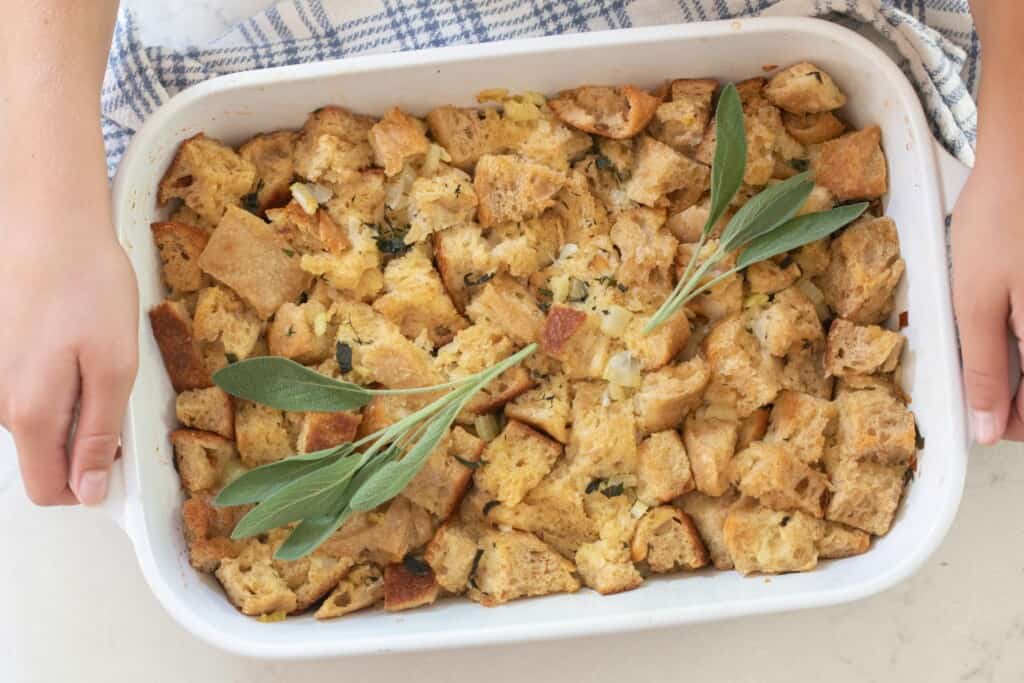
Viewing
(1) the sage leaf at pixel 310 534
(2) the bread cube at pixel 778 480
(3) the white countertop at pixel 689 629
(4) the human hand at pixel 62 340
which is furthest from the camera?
(3) the white countertop at pixel 689 629

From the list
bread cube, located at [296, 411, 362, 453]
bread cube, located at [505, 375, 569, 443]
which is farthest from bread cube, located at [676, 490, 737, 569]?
bread cube, located at [296, 411, 362, 453]

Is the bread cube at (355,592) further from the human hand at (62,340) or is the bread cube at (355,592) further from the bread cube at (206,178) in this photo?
the bread cube at (206,178)

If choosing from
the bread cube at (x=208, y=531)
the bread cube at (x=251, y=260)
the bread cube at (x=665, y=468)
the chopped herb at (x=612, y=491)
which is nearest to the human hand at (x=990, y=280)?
the bread cube at (x=665, y=468)

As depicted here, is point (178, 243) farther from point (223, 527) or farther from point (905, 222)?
point (905, 222)

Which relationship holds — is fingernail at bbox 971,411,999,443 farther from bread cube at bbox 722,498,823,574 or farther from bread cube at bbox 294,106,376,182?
bread cube at bbox 294,106,376,182

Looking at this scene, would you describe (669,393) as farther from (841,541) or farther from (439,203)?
(439,203)

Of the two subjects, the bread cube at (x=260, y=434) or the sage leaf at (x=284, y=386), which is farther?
the bread cube at (x=260, y=434)
